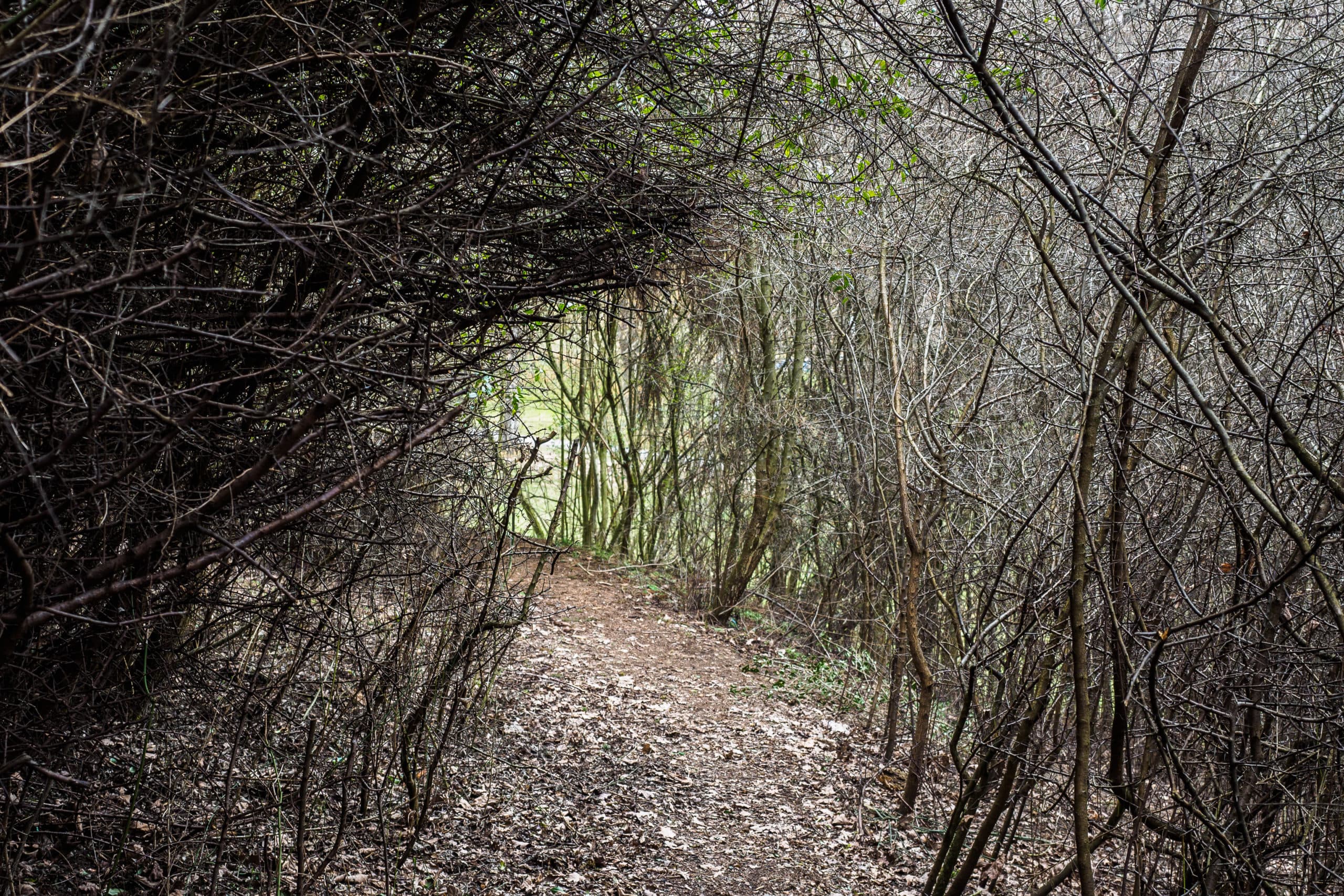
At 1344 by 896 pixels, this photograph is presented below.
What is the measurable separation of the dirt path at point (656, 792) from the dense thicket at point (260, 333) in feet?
3.17

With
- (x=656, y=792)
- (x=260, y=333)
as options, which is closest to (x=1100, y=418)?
(x=260, y=333)

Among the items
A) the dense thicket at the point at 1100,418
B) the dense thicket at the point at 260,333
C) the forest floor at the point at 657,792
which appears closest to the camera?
the dense thicket at the point at 260,333

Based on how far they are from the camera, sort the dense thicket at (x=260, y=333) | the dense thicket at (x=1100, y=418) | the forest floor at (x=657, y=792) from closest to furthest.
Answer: the dense thicket at (x=260, y=333) → the dense thicket at (x=1100, y=418) → the forest floor at (x=657, y=792)

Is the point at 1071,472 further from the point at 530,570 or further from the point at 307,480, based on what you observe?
the point at 530,570

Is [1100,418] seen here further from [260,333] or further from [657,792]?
[657,792]

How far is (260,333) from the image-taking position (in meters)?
2.69

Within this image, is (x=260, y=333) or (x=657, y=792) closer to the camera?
(x=260, y=333)

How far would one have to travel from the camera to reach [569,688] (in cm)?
751

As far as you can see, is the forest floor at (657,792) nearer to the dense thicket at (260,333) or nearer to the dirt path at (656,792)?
the dirt path at (656,792)

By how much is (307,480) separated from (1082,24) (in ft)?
A: 17.4

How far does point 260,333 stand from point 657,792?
14.8ft

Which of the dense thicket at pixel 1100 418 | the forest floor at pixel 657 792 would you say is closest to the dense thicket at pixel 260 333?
the forest floor at pixel 657 792

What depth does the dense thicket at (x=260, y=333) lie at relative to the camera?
2137 mm

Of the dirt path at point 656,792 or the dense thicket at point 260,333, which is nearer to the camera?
the dense thicket at point 260,333
